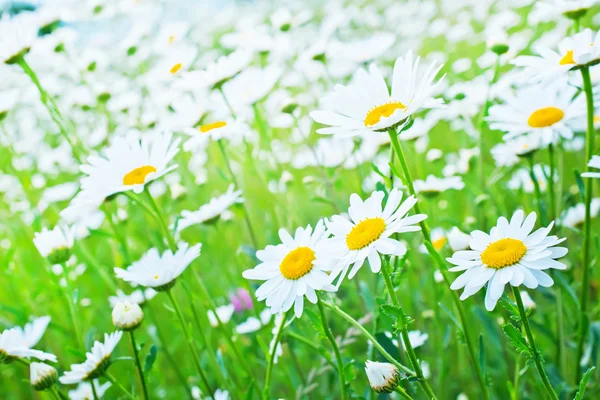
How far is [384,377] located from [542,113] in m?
0.91

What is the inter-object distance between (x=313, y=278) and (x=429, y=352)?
1258 millimetres

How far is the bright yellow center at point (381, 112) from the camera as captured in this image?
1259mm

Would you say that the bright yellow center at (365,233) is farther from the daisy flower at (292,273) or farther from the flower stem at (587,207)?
the flower stem at (587,207)

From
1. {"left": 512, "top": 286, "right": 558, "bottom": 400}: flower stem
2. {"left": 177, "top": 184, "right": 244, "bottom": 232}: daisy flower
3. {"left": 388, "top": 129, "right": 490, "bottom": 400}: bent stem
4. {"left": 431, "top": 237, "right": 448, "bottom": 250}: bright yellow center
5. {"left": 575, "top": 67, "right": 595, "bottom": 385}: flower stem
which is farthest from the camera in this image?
{"left": 431, "top": 237, "right": 448, "bottom": 250}: bright yellow center

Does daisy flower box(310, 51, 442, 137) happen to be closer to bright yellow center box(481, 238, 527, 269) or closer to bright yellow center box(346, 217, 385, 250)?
bright yellow center box(346, 217, 385, 250)

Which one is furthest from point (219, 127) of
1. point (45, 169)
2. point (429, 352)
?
point (45, 169)

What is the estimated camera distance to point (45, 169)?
4.02m

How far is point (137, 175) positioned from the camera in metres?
1.59

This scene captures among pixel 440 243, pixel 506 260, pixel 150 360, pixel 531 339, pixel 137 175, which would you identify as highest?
pixel 137 175

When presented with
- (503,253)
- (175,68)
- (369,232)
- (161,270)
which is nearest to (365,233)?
(369,232)

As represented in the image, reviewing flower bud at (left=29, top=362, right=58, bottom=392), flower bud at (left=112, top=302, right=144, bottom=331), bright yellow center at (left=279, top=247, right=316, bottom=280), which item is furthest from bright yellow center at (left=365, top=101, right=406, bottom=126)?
flower bud at (left=29, top=362, right=58, bottom=392)

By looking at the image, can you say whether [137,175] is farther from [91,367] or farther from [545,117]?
[545,117]

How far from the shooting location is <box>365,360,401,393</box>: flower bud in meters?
1.09

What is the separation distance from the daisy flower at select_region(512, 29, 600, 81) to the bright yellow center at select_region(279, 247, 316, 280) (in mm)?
647
